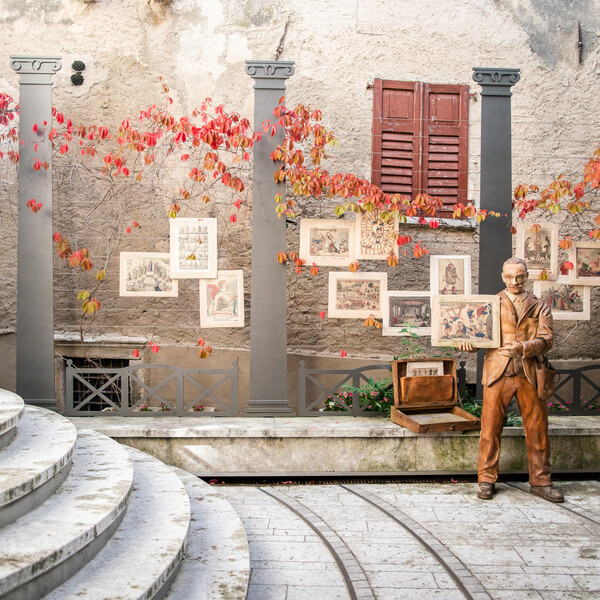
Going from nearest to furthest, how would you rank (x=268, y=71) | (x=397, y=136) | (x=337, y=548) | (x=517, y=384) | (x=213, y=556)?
(x=213, y=556) < (x=337, y=548) < (x=517, y=384) < (x=268, y=71) < (x=397, y=136)

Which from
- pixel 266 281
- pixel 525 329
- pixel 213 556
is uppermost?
pixel 266 281

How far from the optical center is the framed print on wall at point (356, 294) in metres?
7.38

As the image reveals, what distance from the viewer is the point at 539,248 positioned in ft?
23.8

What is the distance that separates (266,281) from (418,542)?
3.02 metres

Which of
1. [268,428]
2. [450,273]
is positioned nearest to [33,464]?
[268,428]

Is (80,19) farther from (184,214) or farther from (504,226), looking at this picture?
(504,226)

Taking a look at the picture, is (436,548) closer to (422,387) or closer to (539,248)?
(422,387)

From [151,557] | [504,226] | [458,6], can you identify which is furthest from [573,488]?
[458,6]

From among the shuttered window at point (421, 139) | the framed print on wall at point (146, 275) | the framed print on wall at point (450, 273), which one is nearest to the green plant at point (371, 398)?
the framed print on wall at point (450, 273)

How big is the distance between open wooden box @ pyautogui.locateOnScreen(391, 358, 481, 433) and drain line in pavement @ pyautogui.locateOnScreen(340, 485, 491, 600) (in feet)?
2.73

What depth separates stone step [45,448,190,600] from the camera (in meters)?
3.28

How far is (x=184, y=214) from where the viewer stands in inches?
351

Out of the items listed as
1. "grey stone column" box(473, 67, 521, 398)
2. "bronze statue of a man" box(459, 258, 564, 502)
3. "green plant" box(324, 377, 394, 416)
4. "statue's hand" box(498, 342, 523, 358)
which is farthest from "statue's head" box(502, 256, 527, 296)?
"green plant" box(324, 377, 394, 416)

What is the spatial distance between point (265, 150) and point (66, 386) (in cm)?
317
